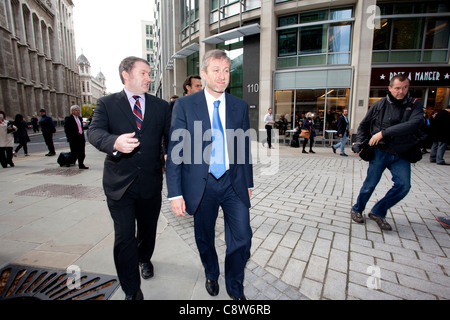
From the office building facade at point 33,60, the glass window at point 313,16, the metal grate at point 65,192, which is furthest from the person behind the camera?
the office building facade at point 33,60

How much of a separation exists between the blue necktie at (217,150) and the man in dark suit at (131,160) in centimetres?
57

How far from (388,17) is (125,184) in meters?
16.7

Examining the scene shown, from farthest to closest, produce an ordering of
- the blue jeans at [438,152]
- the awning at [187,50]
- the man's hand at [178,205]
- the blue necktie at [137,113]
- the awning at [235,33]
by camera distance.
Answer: the awning at [187,50] → the awning at [235,33] → the blue jeans at [438,152] → the blue necktie at [137,113] → the man's hand at [178,205]

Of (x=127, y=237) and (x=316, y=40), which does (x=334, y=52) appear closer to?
(x=316, y=40)

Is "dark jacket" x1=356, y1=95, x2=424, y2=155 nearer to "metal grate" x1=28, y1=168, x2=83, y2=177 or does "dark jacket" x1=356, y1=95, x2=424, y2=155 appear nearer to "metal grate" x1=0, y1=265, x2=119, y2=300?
"metal grate" x1=0, y1=265, x2=119, y2=300

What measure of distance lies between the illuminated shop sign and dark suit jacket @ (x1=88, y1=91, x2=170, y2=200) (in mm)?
15227

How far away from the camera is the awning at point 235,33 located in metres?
15.0

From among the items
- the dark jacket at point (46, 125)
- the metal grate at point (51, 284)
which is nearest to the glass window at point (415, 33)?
the metal grate at point (51, 284)

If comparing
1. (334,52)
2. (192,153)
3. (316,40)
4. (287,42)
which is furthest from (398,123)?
(287,42)

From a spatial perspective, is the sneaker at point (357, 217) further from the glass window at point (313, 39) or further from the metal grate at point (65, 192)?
the glass window at point (313, 39)

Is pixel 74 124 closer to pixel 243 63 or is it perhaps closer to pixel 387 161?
pixel 387 161

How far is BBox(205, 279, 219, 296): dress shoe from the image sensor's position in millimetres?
2199

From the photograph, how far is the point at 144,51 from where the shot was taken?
236 feet

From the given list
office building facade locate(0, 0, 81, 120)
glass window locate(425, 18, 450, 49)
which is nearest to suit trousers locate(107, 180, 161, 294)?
glass window locate(425, 18, 450, 49)
